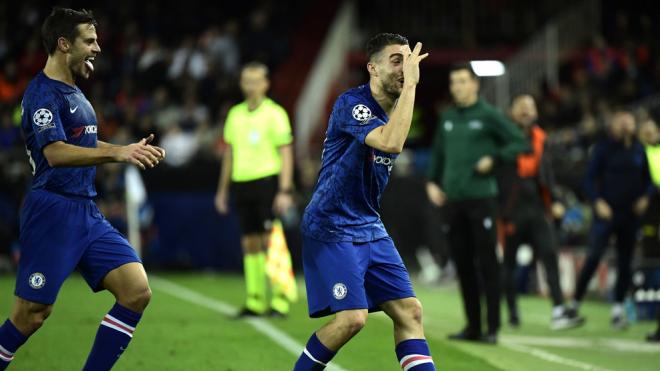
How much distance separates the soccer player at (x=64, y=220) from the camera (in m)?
6.64

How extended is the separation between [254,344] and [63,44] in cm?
396

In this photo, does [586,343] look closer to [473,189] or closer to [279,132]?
[473,189]

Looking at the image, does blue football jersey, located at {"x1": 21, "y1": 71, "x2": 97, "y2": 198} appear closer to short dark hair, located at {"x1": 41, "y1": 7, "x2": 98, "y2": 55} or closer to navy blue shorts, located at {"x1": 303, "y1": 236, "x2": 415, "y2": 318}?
short dark hair, located at {"x1": 41, "y1": 7, "x2": 98, "y2": 55}

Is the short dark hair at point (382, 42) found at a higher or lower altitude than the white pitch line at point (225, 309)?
higher

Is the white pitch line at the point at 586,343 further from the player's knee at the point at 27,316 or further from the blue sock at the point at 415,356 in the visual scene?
the player's knee at the point at 27,316

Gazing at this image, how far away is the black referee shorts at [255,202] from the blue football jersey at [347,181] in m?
5.47

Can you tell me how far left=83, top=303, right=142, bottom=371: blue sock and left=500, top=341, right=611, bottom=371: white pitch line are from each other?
402cm

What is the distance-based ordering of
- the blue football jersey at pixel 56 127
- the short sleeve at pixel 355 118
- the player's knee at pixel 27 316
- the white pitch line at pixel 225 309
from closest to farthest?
the short sleeve at pixel 355 118
the blue football jersey at pixel 56 127
the player's knee at pixel 27 316
the white pitch line at pixel 225 309

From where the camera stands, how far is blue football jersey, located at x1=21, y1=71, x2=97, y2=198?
6.57 metres

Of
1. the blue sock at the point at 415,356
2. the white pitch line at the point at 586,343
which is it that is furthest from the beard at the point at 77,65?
the white pitch line at the point at 586,343

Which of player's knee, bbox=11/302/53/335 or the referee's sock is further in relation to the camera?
the referee's sock

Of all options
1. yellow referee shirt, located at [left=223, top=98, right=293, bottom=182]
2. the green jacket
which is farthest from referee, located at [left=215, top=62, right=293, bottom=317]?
the green jacket

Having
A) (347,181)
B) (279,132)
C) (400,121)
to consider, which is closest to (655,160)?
(279,132)

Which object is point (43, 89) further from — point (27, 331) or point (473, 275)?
point (473, 275)
